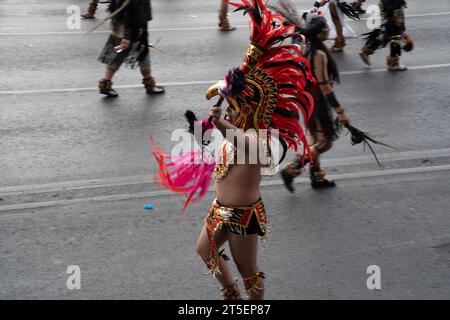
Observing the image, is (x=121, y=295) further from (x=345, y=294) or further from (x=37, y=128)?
(x=37, y=128)

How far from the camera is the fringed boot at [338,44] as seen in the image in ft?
41.1

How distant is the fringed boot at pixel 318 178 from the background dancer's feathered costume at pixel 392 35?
4324 mm

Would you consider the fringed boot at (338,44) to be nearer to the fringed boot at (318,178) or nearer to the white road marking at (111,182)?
the white road marking at (111,182)

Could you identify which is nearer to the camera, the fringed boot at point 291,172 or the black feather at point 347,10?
the fringed boot at point 291,172

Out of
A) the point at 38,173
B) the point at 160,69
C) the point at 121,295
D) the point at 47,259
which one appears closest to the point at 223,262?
the point at 121,295

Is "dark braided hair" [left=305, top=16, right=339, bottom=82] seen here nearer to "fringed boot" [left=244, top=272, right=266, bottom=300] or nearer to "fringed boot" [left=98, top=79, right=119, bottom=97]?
"fringed boot" [left=244, top=272, right=266, bottom=300]

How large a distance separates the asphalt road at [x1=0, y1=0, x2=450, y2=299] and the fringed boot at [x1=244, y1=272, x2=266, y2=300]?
1.94 ft

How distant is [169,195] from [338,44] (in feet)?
19.5

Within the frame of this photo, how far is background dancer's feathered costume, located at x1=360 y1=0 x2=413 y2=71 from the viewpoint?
1128 centimetres

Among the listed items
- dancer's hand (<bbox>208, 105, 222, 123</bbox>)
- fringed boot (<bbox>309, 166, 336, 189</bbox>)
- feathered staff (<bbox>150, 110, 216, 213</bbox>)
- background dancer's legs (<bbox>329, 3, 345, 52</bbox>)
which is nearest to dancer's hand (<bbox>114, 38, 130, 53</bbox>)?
fringed boot (<bbox>309, 166, 336, 189</bbox>)

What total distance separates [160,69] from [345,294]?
6.30 m

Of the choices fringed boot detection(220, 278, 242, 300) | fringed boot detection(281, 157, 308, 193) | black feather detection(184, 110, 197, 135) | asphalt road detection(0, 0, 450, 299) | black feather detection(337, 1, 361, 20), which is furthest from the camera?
black feather detection(337, 1, 361, 20)

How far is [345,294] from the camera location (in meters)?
6.00

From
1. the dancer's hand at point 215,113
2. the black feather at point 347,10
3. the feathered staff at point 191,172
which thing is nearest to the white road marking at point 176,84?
the black feather at point 347,10
